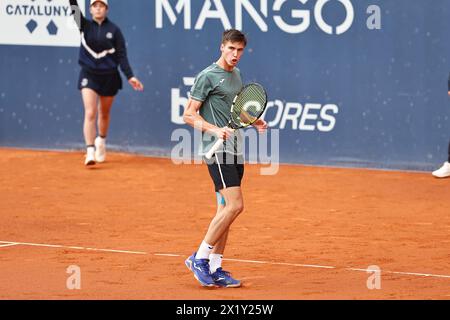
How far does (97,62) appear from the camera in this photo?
16.0 metres

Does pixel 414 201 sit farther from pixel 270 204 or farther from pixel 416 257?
pixel 416 257

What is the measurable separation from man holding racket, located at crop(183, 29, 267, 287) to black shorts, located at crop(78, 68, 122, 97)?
7.30 metres

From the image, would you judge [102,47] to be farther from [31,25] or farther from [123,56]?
[31,25]

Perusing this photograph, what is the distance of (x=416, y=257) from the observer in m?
10.1

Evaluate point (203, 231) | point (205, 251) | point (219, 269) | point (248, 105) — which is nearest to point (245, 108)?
point (248, 105)

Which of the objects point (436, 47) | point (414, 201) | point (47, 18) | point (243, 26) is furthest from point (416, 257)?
point (47, 18)

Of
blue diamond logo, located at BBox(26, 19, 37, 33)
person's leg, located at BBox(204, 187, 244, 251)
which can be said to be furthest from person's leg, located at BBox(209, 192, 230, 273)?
blue diamond logo, located at BBox(26, 19, 37, 33)

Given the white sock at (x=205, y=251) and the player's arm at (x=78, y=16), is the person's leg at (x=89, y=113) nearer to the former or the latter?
the player's arm at (x=78, y=16)

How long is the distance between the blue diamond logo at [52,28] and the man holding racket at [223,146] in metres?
9.05

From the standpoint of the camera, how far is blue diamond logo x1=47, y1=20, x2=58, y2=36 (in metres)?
17.5

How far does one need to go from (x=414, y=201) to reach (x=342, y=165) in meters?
2.73

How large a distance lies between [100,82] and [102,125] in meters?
0.72

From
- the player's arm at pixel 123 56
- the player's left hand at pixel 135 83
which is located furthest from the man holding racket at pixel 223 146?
the player's arm at pixel 123 56

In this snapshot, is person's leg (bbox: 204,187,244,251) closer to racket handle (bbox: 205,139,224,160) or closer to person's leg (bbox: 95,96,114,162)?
racket handle (bbox: 205,139,224,160)
